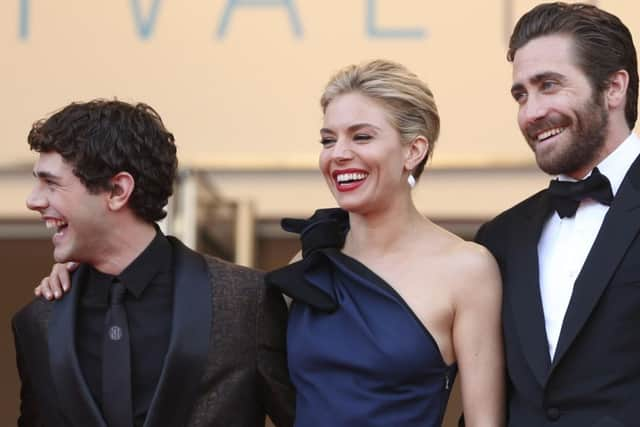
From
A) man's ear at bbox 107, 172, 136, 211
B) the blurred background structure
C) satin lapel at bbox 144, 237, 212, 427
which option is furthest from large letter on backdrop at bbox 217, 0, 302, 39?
satin lapel at bbox 144, 237, 212, 427

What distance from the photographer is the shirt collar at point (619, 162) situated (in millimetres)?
3178

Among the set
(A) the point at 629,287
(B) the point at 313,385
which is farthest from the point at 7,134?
(A) the point at 629,287

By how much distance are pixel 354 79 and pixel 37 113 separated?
2.51 m

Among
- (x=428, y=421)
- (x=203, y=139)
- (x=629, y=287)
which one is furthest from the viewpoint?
(x=203, y=139)

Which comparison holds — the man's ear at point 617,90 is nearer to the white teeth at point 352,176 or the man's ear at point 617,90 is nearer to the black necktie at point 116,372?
the white teeth at point 352,176

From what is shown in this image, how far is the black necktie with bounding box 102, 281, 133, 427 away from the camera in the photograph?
3188mm

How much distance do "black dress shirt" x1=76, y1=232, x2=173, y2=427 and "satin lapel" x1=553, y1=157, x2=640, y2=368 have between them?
0.91 m

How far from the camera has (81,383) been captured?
10.5ft

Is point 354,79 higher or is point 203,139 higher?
point 354,79

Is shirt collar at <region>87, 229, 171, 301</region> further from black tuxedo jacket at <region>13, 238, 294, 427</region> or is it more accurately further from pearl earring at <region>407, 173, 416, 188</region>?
pearl earring at <region>407, 173, 416, 188</region>

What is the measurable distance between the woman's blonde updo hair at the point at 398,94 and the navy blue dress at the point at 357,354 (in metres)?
0.34

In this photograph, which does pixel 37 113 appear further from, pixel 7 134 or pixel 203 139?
pixel 203 139

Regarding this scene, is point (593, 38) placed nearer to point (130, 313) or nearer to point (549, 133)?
point (549, 133)

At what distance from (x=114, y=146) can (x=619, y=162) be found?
1.18 meters
